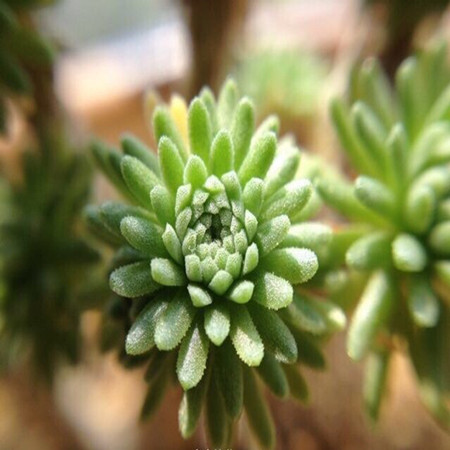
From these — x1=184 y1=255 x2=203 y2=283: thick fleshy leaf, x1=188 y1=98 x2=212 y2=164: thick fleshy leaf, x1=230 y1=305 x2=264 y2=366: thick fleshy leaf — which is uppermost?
x1=188 y1=98 x2=212 y2=164: thick fleshy leaf

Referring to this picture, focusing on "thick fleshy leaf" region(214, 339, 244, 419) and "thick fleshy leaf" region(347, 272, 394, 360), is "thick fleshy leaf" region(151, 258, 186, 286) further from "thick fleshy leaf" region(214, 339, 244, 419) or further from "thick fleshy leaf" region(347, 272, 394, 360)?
"thick fleshy leaf" region(347, 272, 394, 360)

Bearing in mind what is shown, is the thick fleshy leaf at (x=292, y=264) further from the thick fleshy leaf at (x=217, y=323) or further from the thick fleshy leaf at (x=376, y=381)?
the thick fleshy leaf at (x=376, y=381)

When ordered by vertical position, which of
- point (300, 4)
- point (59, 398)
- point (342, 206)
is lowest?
point (59, 398)

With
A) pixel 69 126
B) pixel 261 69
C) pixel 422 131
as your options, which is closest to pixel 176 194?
pixel 422 131

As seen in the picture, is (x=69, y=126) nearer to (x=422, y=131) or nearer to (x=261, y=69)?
(x=261, y=69)

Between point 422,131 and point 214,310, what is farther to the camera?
point 422,131

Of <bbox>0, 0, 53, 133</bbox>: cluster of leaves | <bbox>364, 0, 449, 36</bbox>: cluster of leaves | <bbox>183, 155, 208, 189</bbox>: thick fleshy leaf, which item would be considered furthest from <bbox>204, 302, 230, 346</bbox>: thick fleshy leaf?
<bbox>364, 0, 449, 36</bbox>: cluster of leaves
